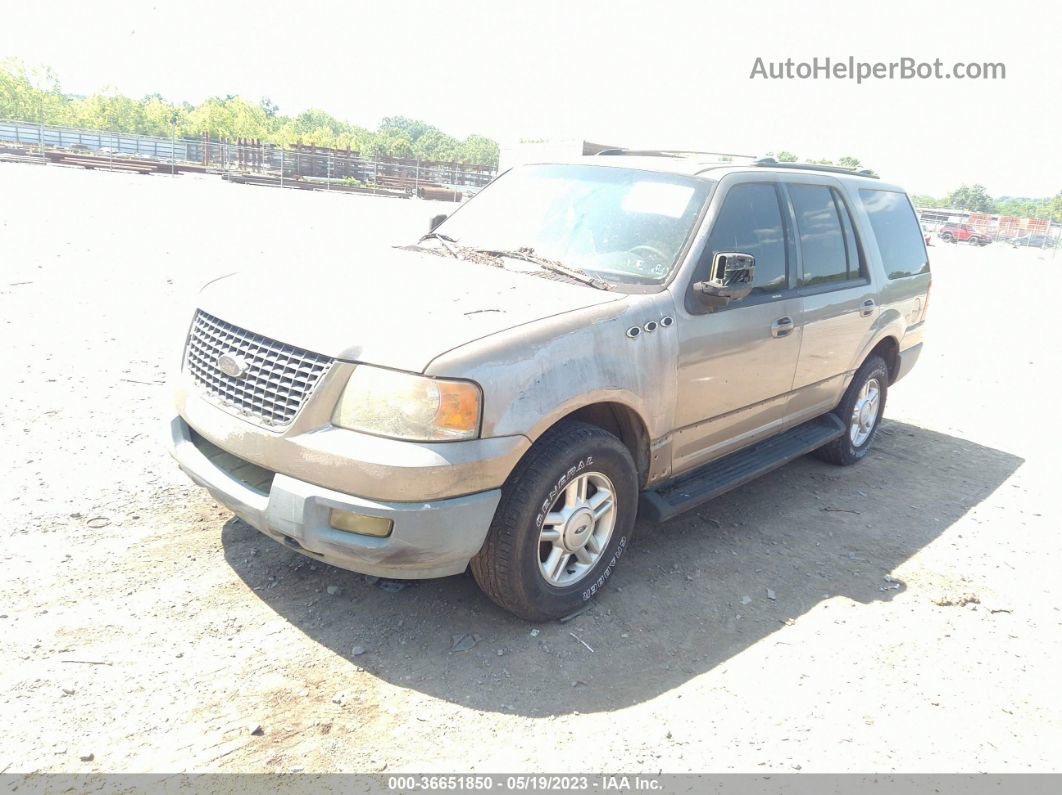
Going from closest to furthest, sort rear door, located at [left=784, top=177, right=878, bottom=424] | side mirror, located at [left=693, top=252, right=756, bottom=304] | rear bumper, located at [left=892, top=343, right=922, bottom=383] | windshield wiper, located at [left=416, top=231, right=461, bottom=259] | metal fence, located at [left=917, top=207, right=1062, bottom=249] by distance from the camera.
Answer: side mirror, located at [left=693, top=252, right=756, bottom=304] → windshield wiper, located at [left=416, top=231, right=461, bottom=259] → rear door, located at [left=784, top=177, right=878, bottom=424] → rear bumper, located at [left=892, top=343, right=922, bottom=383] → metal fence, located at [left=917, top=207, right=1062, bottom=249]

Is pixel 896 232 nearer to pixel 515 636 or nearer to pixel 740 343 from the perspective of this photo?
pixel 740 343

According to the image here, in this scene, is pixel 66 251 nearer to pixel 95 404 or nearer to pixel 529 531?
pixel 95 404

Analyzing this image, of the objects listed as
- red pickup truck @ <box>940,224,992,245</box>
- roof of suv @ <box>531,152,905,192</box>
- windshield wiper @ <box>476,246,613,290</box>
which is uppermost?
red pickup truck @ <box>940,224,992,245</box>

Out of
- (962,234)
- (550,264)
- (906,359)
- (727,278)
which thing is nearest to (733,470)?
(727,278)

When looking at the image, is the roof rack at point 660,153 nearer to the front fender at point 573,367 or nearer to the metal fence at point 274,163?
the front fender at point 573,367

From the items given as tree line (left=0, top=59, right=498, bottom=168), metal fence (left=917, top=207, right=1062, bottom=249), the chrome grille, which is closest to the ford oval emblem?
the chrome grille

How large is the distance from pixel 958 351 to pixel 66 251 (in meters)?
12.2

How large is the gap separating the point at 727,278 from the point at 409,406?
72.2 inches

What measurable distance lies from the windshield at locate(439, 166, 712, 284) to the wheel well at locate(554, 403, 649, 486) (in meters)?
0.68

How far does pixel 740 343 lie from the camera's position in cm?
427

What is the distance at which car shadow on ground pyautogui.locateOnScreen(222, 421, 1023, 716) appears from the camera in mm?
3260

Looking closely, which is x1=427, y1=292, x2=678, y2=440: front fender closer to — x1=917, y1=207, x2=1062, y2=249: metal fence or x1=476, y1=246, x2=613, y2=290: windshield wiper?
x1=476, y1=246, x2=613, y2=290: windshield wiper

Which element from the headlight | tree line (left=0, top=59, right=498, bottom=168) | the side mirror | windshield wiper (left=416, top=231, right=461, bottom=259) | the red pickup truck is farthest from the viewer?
tree line (left=0, top=59, right=498, bottom=168)
